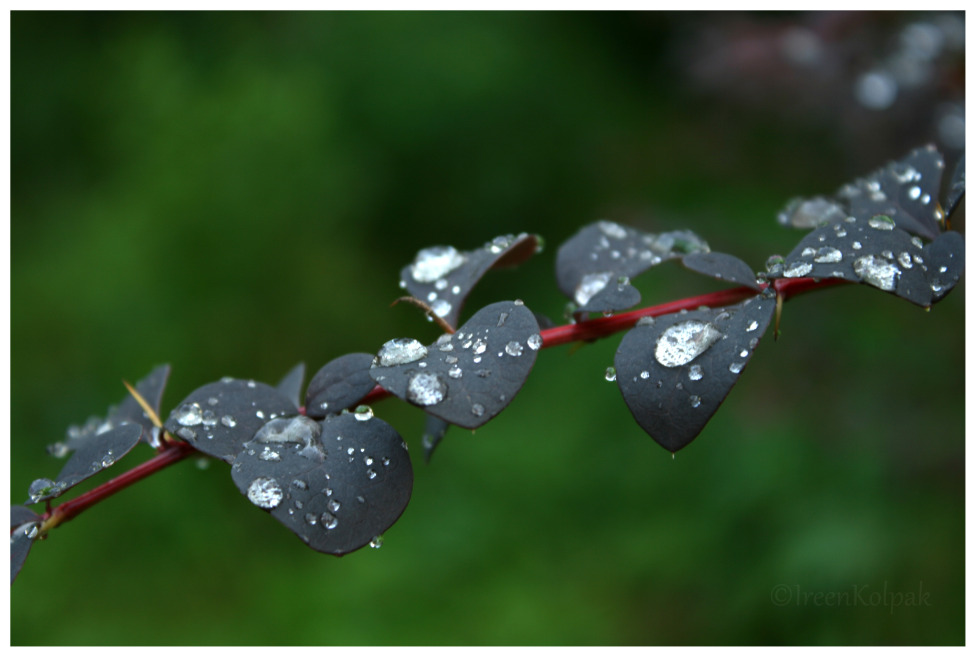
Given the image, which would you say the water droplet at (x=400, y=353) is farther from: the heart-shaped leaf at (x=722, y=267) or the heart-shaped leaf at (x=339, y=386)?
the heart-shaped leaf at (x=722, y=267)

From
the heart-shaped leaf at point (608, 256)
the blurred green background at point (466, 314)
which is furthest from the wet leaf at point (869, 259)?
the blurred green background at point (466, 314)

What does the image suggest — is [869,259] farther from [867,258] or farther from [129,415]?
[129,415]

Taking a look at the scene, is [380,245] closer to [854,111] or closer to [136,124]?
[136,124]

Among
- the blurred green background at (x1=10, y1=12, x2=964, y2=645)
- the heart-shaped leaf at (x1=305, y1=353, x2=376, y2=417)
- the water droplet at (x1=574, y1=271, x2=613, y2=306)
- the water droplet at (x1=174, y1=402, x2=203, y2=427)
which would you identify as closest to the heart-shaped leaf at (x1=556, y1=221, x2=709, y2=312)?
the water droplet at (x1=574, y1=271, x2=613, y2=306)

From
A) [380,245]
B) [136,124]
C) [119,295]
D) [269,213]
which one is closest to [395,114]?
[380,245]

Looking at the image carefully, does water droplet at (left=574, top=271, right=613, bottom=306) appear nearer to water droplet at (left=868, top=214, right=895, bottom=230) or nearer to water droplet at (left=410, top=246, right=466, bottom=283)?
water droplet at (left=410, top=246, right=466, bottom=283)

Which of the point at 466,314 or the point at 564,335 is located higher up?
the point at 564,335

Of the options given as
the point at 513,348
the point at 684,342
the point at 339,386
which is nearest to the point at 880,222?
the point at 684,342
